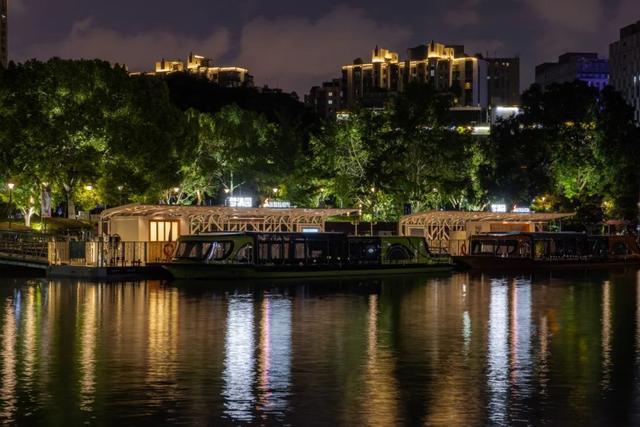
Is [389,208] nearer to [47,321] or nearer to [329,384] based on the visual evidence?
[47,321]

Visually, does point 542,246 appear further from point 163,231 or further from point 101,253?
point 101,253

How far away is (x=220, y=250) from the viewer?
5241cm

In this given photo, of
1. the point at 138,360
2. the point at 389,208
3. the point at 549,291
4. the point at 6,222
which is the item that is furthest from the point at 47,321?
the point at 389,208

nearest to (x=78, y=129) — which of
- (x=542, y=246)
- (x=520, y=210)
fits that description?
(x=542, y=246)

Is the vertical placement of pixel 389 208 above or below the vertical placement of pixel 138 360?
above

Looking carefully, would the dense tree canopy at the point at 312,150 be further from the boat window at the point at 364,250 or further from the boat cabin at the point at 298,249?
the boat window at the point at 364,250

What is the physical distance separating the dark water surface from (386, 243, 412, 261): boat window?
713 inches

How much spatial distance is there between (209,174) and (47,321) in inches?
2333

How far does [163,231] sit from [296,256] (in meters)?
10.2

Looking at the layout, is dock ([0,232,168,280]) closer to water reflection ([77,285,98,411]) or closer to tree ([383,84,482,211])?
water reflection ([77,285,98,411])

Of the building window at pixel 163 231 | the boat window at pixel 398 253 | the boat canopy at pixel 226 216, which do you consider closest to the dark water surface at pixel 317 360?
the boat canopy at pixel 226 216

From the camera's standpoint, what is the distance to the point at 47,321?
3075cm

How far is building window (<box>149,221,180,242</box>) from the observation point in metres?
60.8

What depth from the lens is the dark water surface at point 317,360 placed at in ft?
56.4
